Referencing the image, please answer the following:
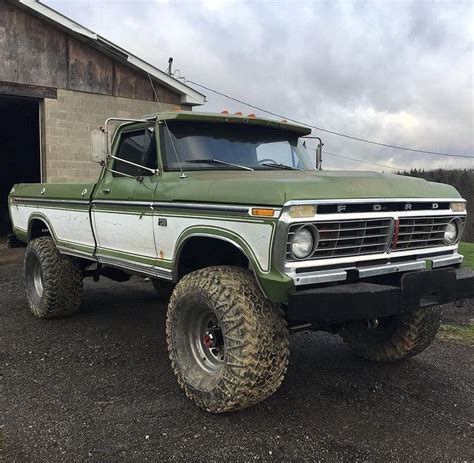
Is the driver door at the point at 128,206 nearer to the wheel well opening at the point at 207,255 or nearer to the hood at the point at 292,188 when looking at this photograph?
the wheel well opening at the point at 207,255

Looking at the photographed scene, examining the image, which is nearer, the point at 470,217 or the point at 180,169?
the point at 180,169

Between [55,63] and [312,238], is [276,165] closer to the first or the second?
[312,238]

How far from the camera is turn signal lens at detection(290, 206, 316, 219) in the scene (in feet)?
10.1

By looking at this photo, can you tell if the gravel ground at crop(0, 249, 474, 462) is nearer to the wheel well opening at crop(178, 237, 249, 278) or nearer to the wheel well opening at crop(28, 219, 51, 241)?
the wheel well opening at crop(178, 237, 249, 278)

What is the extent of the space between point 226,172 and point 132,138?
1.26m

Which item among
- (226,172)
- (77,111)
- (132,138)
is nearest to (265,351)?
(226,172)

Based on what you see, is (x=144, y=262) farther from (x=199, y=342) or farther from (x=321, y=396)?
(x=321, y=396)

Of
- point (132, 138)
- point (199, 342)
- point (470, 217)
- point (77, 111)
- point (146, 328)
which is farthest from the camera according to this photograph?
point (470, 217)

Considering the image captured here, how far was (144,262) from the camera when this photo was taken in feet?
14.5

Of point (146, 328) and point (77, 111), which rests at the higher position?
point (77, 111)

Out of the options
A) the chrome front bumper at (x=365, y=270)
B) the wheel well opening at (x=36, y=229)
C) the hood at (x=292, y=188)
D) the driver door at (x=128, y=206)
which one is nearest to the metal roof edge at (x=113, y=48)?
the wheel well opening at (x=36, y=229)

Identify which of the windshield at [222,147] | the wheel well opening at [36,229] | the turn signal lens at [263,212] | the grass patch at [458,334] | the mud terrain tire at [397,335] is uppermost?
the windshield at [222,147]

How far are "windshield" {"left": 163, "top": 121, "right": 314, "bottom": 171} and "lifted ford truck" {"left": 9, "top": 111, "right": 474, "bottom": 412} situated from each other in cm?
1

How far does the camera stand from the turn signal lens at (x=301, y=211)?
307cm
